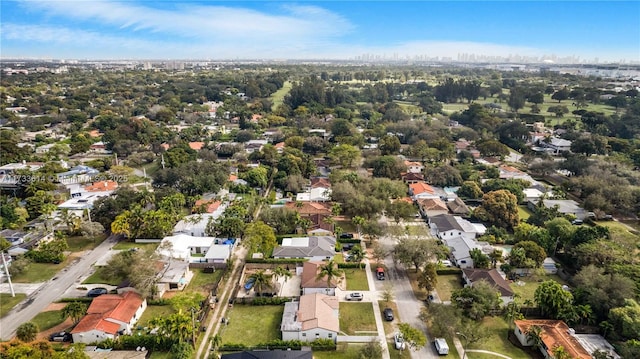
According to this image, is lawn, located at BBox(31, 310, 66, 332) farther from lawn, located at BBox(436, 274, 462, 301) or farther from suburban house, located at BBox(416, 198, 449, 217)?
suburban house, located at BBox(416, 198, 449, 217)

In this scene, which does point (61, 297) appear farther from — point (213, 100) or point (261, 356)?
point (213, 100)

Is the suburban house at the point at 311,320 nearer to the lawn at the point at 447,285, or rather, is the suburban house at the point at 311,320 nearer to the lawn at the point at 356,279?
the lawn at the point at 356,279

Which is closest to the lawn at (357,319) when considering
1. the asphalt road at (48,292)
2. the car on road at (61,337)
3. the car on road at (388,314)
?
the car on road at (388,314)

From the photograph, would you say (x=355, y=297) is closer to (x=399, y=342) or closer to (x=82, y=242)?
(x=399, y=342)

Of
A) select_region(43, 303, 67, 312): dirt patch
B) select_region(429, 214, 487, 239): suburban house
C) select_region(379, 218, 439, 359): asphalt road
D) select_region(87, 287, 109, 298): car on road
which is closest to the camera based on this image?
select_region(379, 218, 439, 359): asphalt road

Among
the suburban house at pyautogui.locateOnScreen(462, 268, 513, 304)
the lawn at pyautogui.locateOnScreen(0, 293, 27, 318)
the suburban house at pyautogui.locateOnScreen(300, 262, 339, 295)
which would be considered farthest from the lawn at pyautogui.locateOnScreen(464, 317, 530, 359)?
the lawn at pyautogui.locateOnScreen(0, 293, 27, 318)

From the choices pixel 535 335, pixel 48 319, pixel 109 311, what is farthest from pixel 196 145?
pixel 535 335

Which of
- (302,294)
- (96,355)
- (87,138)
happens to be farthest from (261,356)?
(87,138)
